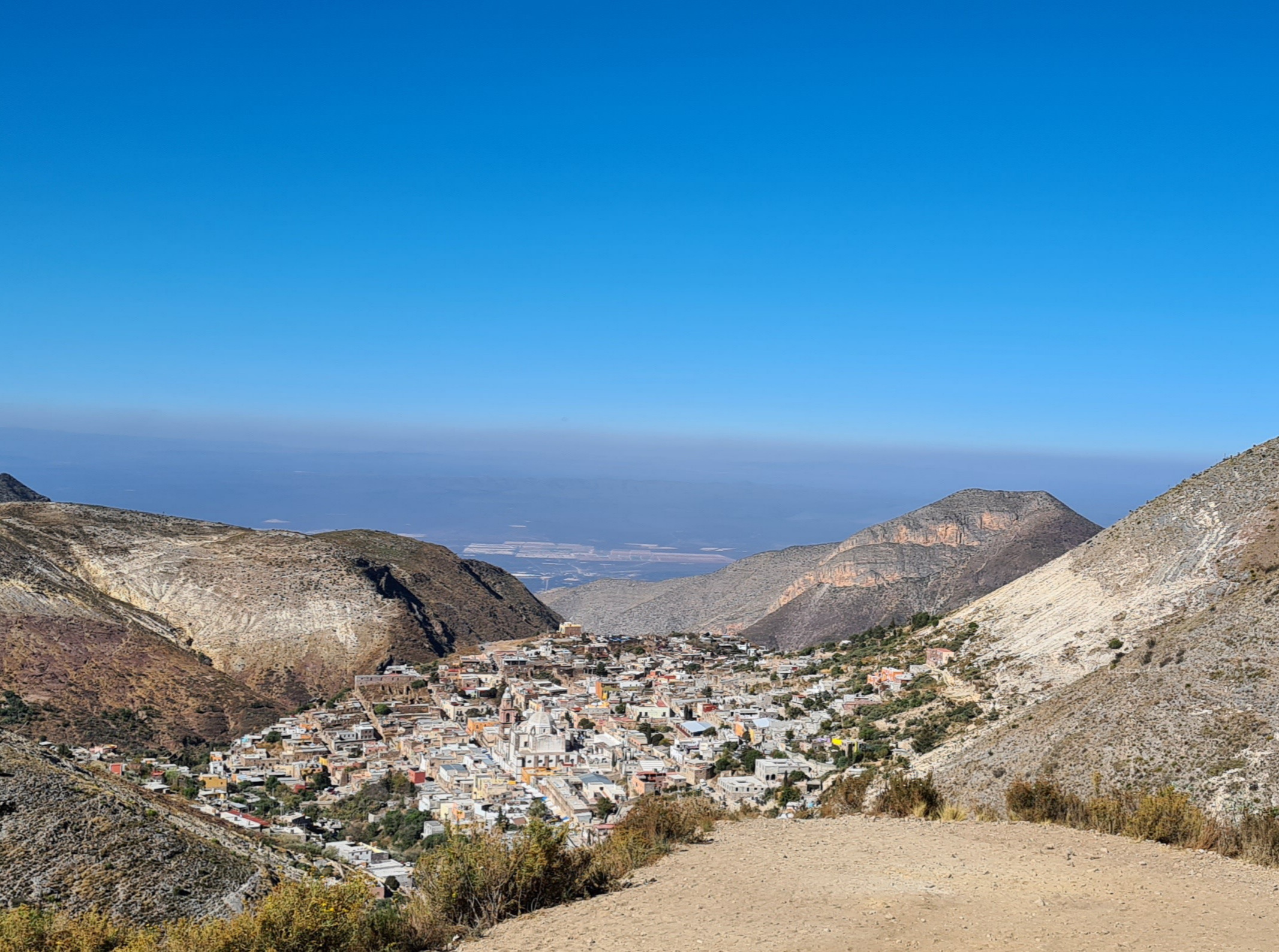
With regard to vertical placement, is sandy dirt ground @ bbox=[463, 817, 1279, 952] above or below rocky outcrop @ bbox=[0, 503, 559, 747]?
above

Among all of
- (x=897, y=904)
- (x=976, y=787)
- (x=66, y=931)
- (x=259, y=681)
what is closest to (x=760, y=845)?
(x=897, y=904)

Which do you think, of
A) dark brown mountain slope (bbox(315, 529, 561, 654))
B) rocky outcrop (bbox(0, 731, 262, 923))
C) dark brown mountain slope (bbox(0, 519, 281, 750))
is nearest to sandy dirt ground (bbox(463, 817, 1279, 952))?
rocky outcrop (bbox(0, 731, 262, 923))

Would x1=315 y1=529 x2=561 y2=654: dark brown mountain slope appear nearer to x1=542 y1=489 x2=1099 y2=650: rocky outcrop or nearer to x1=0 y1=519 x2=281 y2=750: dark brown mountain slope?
x1=542 y1=489 x2=1099 y2=650: rocky outcrop

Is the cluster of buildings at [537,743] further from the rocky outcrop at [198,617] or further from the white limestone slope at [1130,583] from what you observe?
the rocky outcrop at [198,617]

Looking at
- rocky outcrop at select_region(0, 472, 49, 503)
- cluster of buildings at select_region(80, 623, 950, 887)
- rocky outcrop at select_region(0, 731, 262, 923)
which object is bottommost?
cluster of buildings at select_region(80, 623, 950, 887)

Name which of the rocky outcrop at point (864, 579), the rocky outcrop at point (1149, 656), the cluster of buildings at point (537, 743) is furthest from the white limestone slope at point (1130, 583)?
the rocky outcrop at point (864, 579)

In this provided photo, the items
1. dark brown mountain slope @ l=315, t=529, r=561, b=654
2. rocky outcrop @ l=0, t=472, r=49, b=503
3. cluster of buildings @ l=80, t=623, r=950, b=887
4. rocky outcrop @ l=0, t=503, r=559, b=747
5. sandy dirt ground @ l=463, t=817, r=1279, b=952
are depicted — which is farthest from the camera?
rocky outcrop @ l=0, t=472, r=49, b=503
